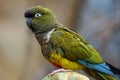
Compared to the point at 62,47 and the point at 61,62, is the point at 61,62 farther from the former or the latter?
the point at 62,47

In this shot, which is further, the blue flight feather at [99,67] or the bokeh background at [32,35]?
the bokeh background at [32,35]

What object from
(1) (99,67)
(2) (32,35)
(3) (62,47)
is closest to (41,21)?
(3) (62,47)

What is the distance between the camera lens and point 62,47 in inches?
120

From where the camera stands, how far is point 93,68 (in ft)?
9.96

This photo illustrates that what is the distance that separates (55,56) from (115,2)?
260 cm

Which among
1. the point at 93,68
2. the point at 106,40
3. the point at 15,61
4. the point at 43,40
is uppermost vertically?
the point at 43,40

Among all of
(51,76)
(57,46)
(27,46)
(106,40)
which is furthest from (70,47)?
(27,46)

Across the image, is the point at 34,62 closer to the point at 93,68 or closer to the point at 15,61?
the point at 15,61

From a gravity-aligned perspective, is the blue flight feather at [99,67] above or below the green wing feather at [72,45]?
below

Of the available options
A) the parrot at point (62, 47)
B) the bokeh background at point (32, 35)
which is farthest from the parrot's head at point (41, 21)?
the bokeh background at point (32, 35)

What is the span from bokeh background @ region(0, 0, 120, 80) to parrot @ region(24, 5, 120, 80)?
1.97 metres

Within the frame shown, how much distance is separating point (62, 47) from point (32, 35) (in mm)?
2539

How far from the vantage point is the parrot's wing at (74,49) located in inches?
119

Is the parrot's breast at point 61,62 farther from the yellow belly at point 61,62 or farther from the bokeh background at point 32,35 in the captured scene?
the bokeh background at point 32,35
